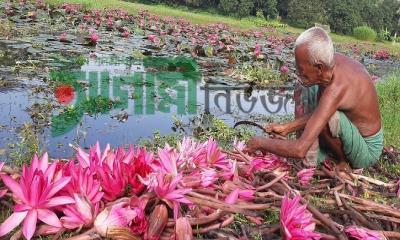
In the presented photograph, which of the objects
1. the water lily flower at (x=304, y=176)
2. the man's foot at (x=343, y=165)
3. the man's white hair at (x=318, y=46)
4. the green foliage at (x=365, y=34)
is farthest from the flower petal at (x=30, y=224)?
the green foliage at (x=365, y=34)

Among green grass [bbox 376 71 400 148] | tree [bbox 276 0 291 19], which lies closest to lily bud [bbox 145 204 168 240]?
green grass [bbox 376 71 400 148]

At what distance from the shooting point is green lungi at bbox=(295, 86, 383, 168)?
3.29 metres

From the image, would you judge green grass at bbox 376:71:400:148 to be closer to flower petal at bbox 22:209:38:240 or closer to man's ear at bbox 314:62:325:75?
man's ear at bbox 314:62:325:75

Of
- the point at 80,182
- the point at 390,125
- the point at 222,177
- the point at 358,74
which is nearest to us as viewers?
the point at 80,182

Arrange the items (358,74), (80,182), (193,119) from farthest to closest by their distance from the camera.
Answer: (193,119)
(358,74)
(80,182)

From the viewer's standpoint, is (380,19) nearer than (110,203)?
No

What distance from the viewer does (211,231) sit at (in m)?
2.00

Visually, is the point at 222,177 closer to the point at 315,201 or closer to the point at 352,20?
the point at 315,201

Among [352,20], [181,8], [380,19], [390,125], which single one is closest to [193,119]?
[390,125]

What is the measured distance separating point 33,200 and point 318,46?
6.36 ft

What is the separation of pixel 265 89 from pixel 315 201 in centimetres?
577

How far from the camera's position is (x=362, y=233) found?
7.03ft

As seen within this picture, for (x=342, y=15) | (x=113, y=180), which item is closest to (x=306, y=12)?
(x=342, y=15)

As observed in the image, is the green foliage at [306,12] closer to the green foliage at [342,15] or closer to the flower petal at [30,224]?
the green foliage at [342,15]
